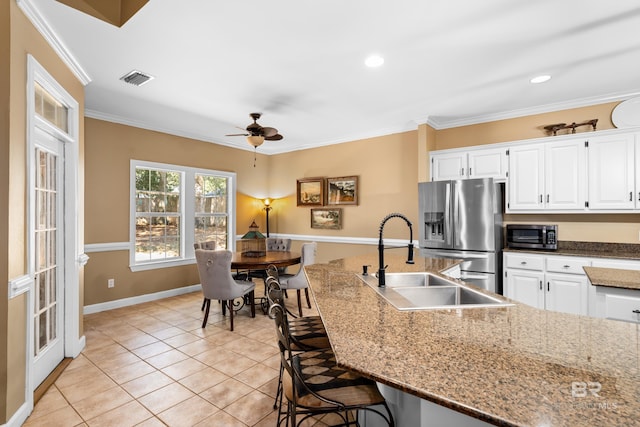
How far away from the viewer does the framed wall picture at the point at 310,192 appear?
5821 millimetres

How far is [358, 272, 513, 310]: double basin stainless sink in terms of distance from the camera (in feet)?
5.28

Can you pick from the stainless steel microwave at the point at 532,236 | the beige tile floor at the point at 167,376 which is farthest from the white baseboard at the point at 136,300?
the stainless steel microwave at the point at 532,236

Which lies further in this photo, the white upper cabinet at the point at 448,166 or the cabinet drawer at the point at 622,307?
the white upper cabinet at the point at 448,166

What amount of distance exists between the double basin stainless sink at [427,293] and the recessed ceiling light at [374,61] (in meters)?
1.87

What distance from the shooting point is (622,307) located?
1.93 metres

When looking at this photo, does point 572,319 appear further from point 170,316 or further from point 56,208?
point 170,316

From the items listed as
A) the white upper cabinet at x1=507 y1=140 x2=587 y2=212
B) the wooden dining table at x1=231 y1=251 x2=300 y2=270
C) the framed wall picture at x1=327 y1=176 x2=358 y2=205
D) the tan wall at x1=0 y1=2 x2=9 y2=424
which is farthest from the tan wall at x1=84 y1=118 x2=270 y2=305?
the white upper cabinet at x1=507 y1=140 x2=587 y2=212

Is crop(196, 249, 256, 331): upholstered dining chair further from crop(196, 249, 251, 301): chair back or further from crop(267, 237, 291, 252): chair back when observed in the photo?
crop(267, 237, 291, 252): chair back

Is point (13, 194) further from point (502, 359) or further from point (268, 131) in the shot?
point (502, 359)

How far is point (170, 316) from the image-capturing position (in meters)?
4.06

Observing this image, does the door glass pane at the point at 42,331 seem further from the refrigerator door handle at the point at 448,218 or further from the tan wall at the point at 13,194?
the refrigerator door handle at the point at 448,218

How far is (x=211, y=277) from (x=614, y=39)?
424 cm

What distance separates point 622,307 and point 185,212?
5290 millimetres

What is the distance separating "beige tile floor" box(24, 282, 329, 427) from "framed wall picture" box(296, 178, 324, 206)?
2586mm
